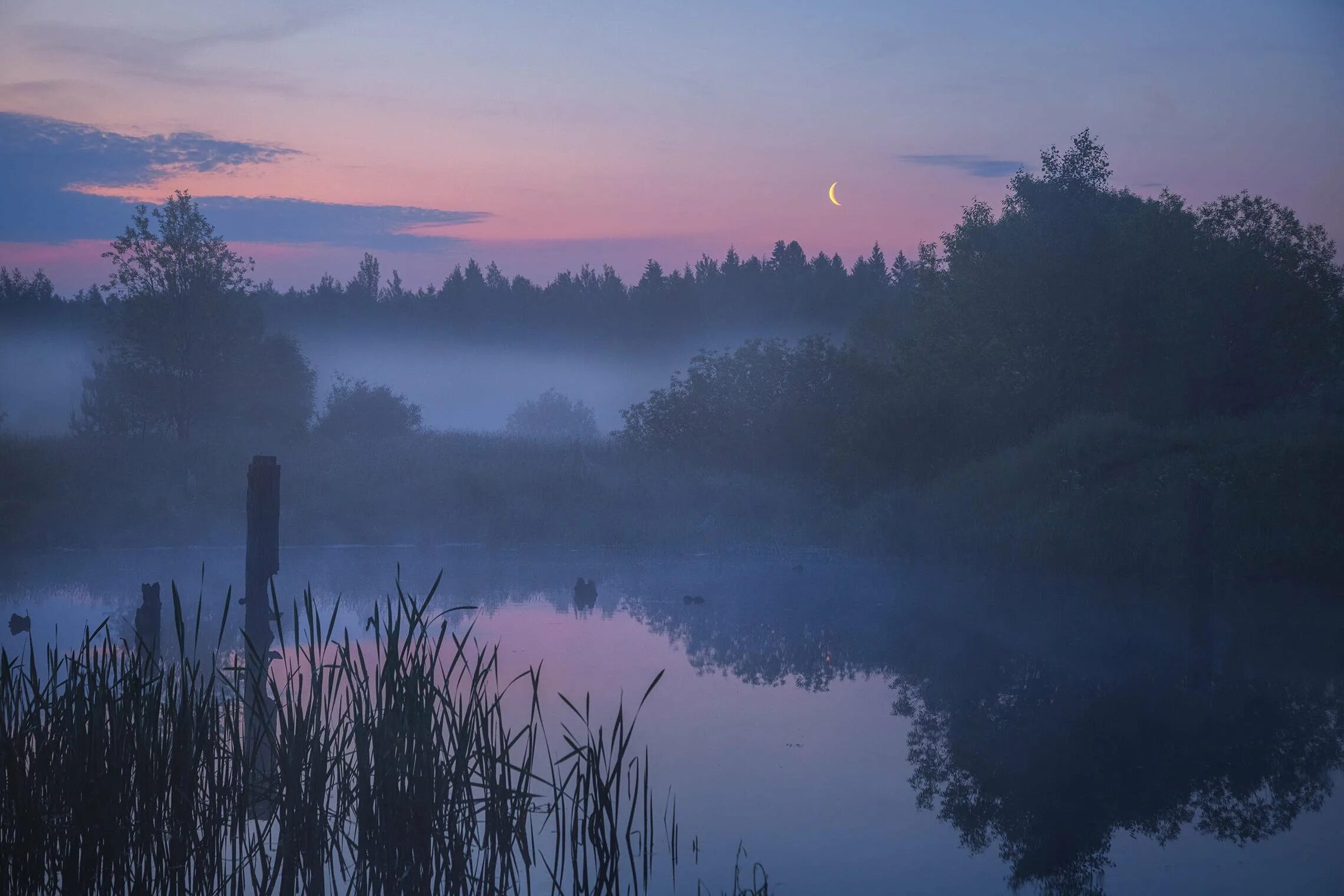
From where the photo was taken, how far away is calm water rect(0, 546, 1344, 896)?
7.27 meters

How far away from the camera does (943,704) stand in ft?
37.6

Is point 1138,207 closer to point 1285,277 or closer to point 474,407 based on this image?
point 1285,277

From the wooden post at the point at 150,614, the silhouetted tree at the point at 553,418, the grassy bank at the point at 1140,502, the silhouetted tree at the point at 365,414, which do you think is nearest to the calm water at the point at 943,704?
the grassy bank at the point at 1140,502

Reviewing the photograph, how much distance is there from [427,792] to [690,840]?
257cm

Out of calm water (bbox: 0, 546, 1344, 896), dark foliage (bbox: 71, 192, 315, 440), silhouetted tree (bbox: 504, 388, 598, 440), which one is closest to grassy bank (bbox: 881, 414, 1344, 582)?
calm water (bbox: 0, 546, 1344, 896)

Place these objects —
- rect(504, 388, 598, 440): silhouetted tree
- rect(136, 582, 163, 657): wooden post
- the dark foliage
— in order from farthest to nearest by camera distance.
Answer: rect(504, 388, 598, 440): silhouetted tree → the dark foliage → rect(136, 582, 163, 657): wooden post

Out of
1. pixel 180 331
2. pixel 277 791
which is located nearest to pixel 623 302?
pixel 180 331

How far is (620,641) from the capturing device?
1462 centimetres

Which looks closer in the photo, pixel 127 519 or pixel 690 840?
pixel 690 840

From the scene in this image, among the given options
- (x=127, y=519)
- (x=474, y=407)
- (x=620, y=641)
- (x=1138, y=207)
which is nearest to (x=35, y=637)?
(x=620, y=641)

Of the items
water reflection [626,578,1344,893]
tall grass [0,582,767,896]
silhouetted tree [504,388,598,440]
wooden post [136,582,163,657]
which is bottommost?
silhouetted tree [504,388,598,440]

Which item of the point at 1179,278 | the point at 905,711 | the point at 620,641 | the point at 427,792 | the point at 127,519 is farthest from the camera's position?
the point at 1179,278

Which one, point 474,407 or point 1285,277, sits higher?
point 1285,277

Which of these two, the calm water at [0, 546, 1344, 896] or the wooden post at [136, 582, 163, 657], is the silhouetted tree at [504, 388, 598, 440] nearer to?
the calm water at [0, 546, 1344, 896]
